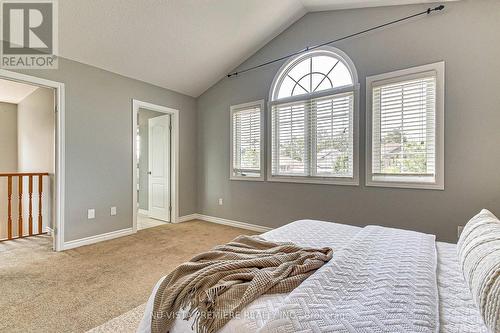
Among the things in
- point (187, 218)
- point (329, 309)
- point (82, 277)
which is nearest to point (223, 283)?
point (329, 309)

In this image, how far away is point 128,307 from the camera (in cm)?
192

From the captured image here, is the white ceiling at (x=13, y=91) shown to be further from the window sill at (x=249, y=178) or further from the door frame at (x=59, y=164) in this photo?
the window sill at (x=249, y=178)

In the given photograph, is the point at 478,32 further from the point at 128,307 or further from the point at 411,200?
the point at 128,307

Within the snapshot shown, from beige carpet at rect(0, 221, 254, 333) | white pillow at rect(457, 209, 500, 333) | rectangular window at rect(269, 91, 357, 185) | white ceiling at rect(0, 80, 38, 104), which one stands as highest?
white ceiling at rect(0, 80, 38, 104)

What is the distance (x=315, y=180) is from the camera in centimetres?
354

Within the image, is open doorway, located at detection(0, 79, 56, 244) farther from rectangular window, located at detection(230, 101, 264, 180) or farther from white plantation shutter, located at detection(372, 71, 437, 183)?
white plantation shutter, located at detection(372, 71, 437, 183)

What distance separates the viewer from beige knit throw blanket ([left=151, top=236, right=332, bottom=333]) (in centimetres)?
93

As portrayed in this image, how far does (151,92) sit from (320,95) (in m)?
2.84

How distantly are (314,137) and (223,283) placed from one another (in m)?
2.93

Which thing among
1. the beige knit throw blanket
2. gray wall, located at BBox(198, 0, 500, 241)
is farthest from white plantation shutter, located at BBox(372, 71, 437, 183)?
the beige knit throw blanket

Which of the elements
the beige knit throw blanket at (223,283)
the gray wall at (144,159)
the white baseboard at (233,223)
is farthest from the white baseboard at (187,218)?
the beige knit throw blanket at (223,283)

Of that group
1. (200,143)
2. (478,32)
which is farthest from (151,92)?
(478,32)

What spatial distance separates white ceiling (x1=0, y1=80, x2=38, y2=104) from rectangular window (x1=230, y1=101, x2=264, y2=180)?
12.3ft

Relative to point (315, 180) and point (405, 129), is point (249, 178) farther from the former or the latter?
point (405, 129)
